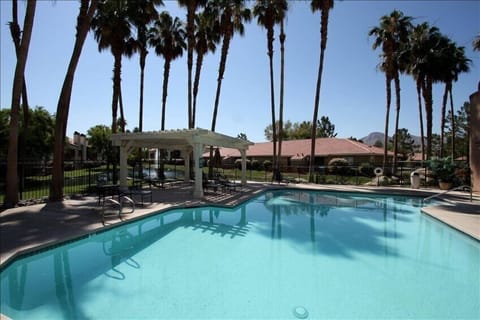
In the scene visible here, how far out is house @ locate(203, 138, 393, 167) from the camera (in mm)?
27250

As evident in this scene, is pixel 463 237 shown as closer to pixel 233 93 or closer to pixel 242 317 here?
pixel 242 317

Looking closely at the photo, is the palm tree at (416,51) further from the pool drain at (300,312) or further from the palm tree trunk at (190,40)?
the pool drain at (300,312)

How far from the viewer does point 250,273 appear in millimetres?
4934

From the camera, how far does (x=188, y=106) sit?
18.4 meters

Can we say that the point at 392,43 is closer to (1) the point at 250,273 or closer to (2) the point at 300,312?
(1) the point at 250,273

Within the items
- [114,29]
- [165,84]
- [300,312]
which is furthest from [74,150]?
[300,312]

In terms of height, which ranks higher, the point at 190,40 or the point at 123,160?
the point at 190,40

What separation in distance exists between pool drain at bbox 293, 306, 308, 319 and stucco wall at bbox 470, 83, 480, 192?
14675 millimetres

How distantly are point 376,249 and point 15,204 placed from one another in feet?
37.6

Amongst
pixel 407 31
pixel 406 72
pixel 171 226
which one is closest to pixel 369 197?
pixel 171 226

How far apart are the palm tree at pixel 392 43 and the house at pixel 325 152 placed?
23.3ft

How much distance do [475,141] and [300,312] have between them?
1514 cm

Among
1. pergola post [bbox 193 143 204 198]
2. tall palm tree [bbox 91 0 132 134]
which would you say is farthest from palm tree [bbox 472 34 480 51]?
tall palm tree [bbox 91 0 132 134]

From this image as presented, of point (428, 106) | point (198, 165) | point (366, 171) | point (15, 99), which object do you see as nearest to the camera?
point (15, 99)
